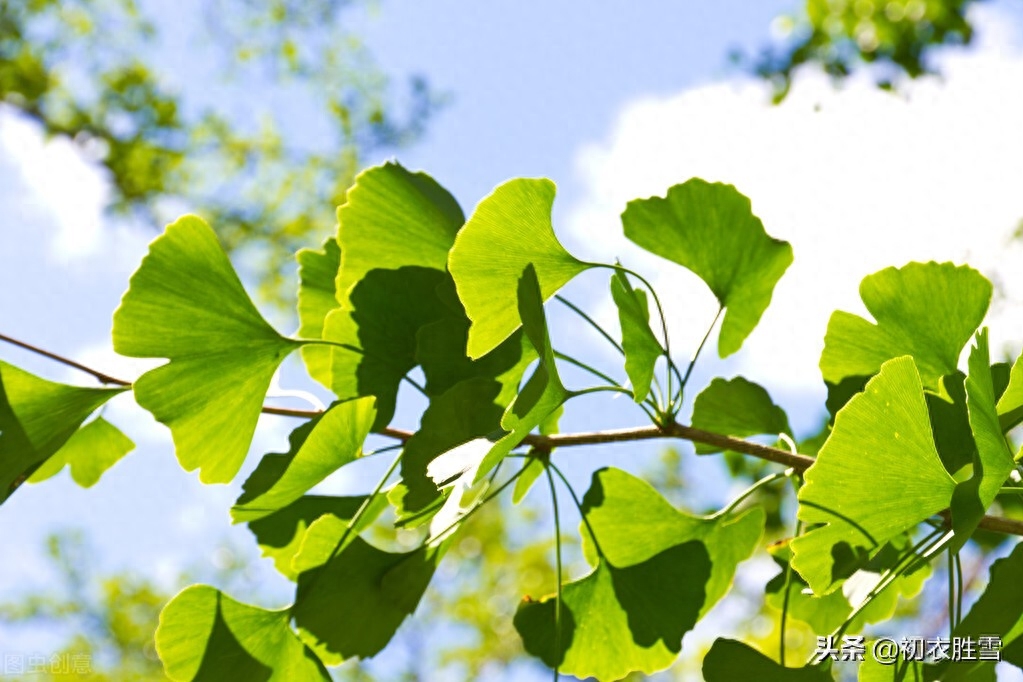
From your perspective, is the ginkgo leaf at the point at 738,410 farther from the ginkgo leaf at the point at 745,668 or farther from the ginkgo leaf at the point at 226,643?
A: the ginkgo leaf at the point at 226,643

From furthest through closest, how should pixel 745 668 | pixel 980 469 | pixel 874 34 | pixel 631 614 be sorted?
pixel 874 34 → pixel 631 614 → pixel 745 668 → pixel 980 469

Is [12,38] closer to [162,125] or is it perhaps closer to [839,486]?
[162,125]

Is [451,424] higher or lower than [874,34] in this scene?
lower

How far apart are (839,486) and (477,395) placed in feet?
0.59

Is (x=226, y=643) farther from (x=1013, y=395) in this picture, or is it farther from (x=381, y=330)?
(x=1013, y=395)

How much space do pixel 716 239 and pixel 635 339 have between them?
0.32ft

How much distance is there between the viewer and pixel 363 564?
1.95 feet

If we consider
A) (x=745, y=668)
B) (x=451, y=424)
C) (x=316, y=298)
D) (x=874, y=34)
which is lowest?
(x=745, y=668)

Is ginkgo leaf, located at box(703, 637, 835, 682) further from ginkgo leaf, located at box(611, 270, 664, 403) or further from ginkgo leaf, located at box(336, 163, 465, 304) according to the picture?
ginkgo leaf, located at box(336, 163, 465, 304)

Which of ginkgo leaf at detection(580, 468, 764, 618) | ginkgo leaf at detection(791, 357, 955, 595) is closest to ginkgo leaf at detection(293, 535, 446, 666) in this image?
ginkgo leaf at detection(580, 468, 764, 618)

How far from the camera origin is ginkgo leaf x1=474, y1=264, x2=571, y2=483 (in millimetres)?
450

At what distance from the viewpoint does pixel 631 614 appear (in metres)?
0.64

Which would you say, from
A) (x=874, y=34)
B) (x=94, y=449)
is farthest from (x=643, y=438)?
(x=874, y=34)

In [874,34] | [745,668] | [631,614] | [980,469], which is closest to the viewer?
[980,469]
